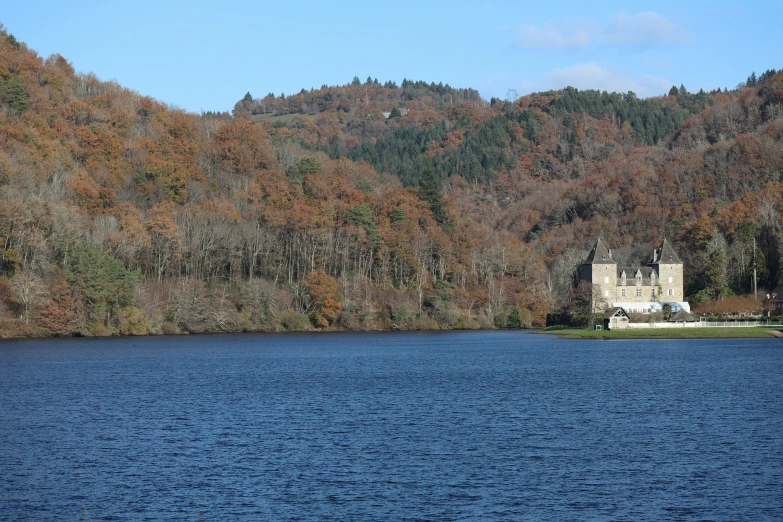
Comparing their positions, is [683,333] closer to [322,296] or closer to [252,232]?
[322,296]

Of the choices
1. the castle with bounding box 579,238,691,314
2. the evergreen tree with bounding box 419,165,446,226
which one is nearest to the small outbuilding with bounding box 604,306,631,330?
the castle with bounding box 579,238,691,314

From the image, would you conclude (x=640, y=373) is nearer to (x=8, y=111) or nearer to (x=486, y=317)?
(x=486, y=317)

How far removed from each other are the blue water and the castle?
1961 inches

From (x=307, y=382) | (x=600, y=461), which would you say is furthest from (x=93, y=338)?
(x=600, y=461)

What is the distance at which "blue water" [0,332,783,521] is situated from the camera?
23.1 meters

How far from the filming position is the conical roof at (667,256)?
110m

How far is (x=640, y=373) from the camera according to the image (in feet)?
175

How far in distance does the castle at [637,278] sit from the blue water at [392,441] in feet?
163

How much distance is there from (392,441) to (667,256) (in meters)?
87.2

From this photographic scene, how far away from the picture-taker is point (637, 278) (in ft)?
362

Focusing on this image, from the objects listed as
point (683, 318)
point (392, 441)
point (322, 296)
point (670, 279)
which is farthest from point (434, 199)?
point (392, 441)

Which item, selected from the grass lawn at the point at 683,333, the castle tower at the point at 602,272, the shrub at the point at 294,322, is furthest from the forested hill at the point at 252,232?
the grass lawn at the point at 683,333

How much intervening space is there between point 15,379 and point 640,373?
117 feet

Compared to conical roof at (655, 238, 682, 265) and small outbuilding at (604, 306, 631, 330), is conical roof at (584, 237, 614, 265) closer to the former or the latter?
conical roof at (655, 238, 682, 265)
